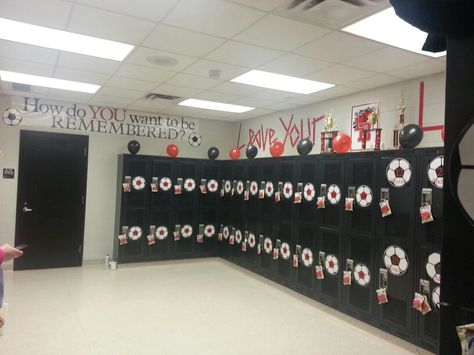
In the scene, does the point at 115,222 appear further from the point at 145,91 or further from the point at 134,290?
the point at 145,91

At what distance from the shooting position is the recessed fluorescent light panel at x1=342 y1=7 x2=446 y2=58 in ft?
8.87

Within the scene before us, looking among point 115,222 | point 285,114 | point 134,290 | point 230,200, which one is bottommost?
point 134,290

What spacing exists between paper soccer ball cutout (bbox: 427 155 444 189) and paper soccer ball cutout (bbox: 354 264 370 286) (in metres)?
1.15

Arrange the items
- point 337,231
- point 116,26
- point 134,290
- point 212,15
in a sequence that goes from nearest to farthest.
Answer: point 212,15 → point 116,26 → point 337,231 → point 134,290

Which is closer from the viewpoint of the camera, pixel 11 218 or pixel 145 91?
pixel 145 91

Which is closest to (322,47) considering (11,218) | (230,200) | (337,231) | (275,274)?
(337,231)

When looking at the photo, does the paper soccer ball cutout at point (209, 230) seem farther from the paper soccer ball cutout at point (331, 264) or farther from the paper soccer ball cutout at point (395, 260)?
the paper soccer ball cutout at point (395, 260)

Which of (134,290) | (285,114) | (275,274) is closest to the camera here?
(134,290)

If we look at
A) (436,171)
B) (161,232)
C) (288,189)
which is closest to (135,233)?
(161,232)

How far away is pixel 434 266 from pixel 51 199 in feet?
18.2

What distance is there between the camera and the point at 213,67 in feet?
13.0

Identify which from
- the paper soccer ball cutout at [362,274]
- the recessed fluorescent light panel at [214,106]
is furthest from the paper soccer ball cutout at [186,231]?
the paper soccer ball cutout at [362,274]

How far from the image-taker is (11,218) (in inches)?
225

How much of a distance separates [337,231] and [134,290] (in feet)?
9.02
